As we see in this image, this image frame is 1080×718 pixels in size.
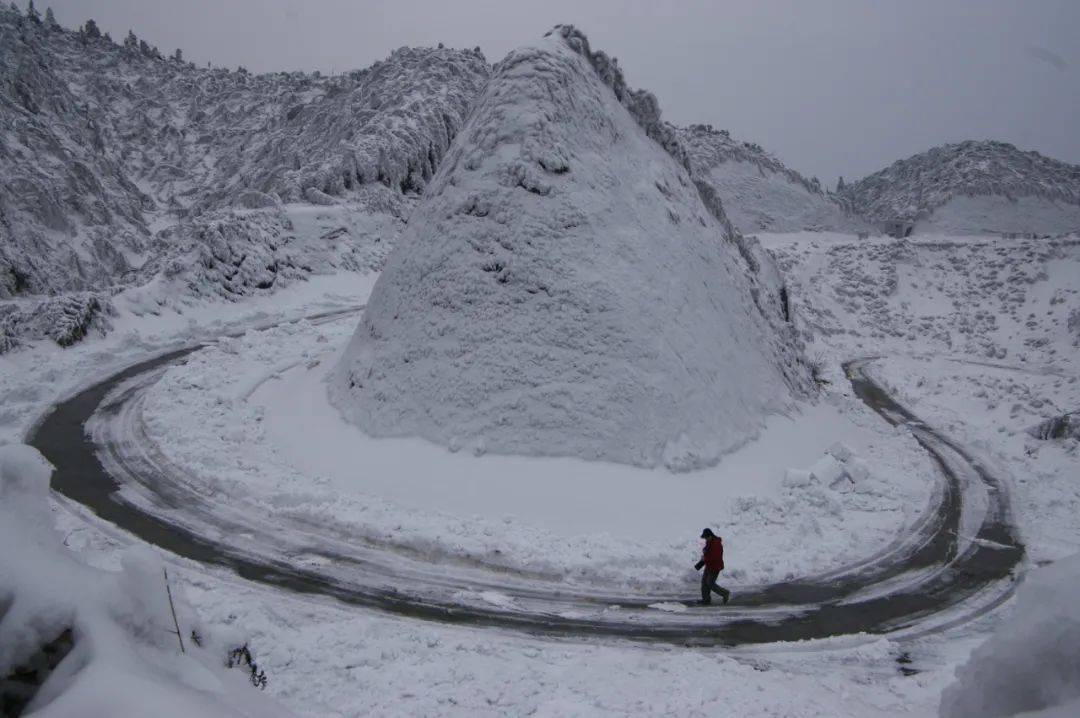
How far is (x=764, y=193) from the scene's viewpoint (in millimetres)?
70812

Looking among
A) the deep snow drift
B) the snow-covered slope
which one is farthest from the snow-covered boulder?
the snow-covered slope

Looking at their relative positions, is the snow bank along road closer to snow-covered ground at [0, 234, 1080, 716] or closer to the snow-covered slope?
snow-covered ground at [0, 234, 1080, 716]

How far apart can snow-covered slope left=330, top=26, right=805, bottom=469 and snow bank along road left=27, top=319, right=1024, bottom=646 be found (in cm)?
382

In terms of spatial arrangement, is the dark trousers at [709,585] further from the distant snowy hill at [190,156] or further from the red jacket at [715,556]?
the distant snowy hill at [190,156]

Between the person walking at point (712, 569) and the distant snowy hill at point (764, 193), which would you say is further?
the distant snowy hill at point (764, 193)

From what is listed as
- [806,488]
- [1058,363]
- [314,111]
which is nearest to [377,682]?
[806,488]

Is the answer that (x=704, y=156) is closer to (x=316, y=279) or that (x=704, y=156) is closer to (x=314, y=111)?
(x=314, y=111)

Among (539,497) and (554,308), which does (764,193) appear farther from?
(539,497)

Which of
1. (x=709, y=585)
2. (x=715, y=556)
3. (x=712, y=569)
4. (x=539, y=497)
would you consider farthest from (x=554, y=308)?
(x=709, y=585)

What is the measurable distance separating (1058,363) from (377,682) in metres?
42.3

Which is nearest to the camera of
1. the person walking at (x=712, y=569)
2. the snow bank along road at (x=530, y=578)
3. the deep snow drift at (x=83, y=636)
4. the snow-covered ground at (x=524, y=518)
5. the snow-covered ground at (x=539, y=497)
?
the deep snow drift at (x=83, y=636)

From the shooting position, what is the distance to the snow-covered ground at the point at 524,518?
23.8 feet

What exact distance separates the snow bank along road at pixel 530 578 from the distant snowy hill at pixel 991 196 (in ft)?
212

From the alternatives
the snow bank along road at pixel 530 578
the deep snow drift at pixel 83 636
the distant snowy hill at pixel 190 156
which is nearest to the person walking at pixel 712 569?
the snow bank along road at pixel 530 578
